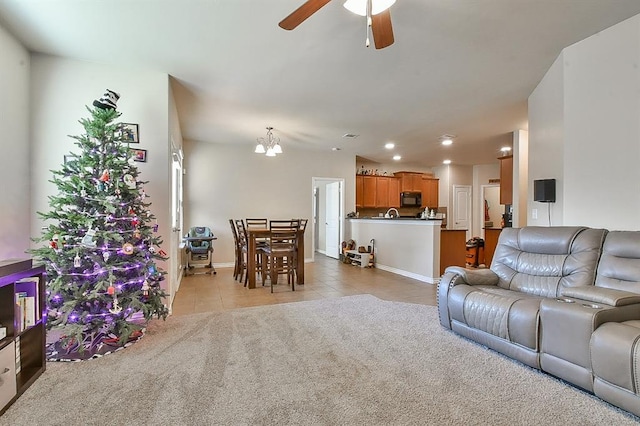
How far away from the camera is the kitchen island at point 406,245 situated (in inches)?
209

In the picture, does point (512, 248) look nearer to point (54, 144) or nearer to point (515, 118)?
Answer: point (515, 118)

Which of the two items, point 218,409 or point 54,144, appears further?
point 54,144

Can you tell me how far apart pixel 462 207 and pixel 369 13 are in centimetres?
878

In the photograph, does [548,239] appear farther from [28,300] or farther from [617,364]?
[28,300]

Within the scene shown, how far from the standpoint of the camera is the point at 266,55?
3141 mm

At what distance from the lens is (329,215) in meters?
8.60

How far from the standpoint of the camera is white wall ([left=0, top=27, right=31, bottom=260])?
273cm

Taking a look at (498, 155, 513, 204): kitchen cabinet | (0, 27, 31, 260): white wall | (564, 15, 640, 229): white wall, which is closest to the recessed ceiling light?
(498, 155, 513, 204): kitchen cabinet

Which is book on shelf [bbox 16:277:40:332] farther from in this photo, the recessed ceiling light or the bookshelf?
the recessed ceiling light

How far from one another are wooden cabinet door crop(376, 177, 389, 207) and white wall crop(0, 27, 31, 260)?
7161 mm

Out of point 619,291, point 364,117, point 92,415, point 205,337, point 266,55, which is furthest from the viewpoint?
point 364,117

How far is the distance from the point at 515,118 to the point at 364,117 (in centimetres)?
234

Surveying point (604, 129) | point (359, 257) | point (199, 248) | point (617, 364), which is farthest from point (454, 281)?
point (199, 248)

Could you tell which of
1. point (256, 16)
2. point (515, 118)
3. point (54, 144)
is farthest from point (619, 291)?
point (54, 144)
